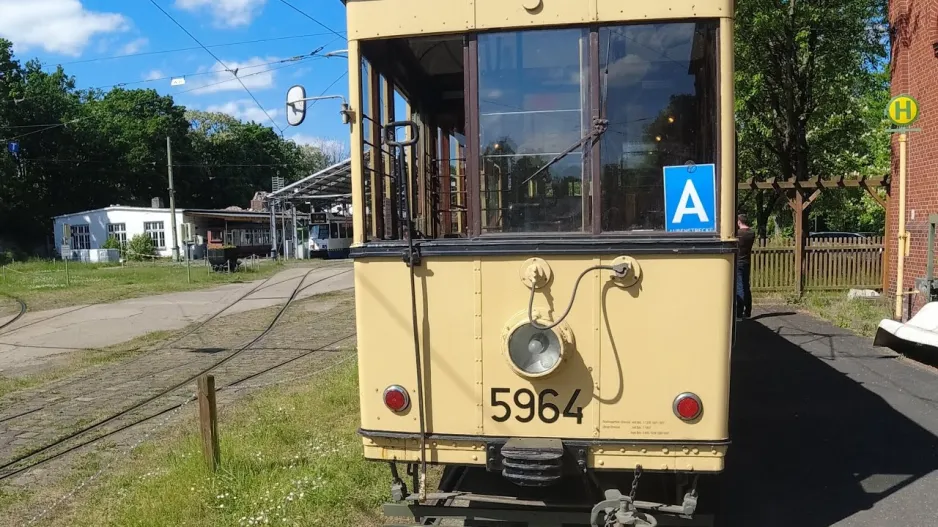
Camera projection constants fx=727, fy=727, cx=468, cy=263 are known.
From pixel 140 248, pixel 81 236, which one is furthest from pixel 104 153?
pixel 140 248

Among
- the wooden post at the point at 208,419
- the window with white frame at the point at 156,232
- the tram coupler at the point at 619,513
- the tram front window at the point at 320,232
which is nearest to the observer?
the tram coupler at the point at 619,513

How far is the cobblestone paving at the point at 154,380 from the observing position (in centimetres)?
736

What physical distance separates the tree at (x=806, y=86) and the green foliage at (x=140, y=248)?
34.5 metres

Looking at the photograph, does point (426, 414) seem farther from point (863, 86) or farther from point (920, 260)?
point (863, 86)

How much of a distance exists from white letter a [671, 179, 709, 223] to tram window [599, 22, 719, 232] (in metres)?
0.09

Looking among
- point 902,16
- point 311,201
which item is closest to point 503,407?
point 902,16

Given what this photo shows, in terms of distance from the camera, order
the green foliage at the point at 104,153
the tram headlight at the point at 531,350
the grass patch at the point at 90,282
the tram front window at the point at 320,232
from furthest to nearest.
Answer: the green foliage at the point at 104,153, the tram front window at the point at 320,232, the grass patch at the point at 90,282, the tram headlight at the point at 531,350

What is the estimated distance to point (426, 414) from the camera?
4.05 metres

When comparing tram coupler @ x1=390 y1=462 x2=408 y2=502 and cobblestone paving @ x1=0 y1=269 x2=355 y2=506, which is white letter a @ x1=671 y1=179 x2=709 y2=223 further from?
cobblestone paving @ x1=0 y1=269 x2=355 y2=506

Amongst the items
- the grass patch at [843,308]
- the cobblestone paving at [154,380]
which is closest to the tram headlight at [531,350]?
the cobblestone paving at [154,380]

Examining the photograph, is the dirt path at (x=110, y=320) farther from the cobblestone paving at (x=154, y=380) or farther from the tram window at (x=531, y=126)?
the tram window at (x=531, y=126)

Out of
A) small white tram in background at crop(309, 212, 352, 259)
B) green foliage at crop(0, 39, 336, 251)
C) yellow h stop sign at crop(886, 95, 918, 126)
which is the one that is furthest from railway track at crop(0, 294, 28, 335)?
green foliage at crop(0, 39, 336, 251)

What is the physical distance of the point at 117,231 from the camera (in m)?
48.4

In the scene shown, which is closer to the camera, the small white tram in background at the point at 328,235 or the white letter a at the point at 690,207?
the white letter a at the point at 690,207
